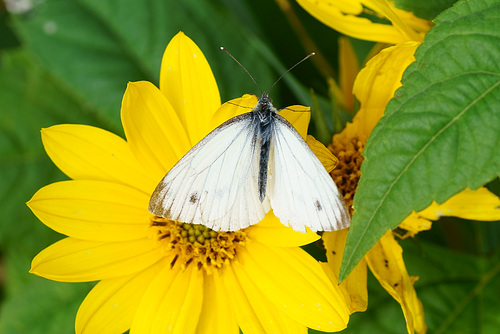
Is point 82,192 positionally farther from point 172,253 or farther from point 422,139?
point 422,139

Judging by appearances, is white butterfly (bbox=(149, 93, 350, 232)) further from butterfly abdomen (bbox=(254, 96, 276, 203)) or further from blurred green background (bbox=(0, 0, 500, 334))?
blurred green background (bbox=(0, 0, 500, 334))

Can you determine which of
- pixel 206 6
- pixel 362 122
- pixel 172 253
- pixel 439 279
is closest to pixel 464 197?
pixel 362 122

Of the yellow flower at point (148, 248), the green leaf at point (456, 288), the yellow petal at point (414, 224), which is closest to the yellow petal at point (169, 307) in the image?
the yellow flower at point (148, 248)

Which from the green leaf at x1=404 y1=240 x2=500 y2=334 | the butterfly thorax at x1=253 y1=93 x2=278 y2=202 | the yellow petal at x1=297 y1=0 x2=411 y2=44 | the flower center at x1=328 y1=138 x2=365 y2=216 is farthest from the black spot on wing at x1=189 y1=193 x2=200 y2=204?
the green leaf at x1=404 y1=240 x2=500 y2=334

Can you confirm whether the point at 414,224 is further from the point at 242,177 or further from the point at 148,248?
the point at 148,248

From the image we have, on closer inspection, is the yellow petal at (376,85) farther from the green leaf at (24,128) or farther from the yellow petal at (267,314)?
the green leaf at (24,128)

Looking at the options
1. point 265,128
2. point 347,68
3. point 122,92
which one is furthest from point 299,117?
point 122,92
